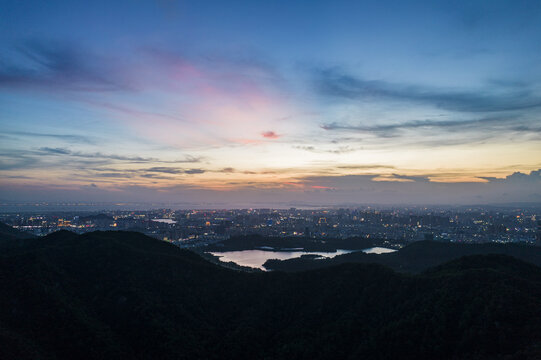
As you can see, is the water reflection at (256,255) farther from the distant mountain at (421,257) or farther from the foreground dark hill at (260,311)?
the foreground dark hill at (260,311)

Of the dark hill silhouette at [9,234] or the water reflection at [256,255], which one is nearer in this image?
the dark hill silhouette at [9,234]

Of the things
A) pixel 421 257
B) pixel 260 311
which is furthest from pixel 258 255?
pixel 260 311

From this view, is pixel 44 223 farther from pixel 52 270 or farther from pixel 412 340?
pixel 412 340

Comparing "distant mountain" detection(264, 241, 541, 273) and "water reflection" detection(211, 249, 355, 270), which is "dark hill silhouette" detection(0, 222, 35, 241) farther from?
"distant mountain" detection(264, 241, 541, 273)

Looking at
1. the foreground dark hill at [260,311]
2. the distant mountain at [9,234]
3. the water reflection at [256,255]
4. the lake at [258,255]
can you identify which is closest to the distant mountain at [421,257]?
the lake at [258,255]

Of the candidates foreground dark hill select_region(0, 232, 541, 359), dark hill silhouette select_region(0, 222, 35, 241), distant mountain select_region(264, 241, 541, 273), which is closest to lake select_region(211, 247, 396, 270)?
distant mountain select_region(264, 241, 541, 273)

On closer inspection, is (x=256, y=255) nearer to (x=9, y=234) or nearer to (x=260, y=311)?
(x=9, y=234)
